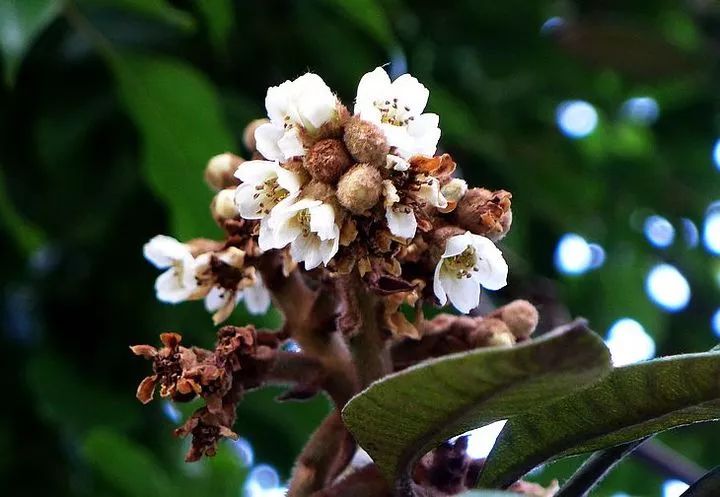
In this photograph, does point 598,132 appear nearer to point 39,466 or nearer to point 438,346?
point 39,466

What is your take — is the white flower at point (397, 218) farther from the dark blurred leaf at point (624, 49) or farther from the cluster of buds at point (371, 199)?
the dark blurred leaf at point (624, 49)

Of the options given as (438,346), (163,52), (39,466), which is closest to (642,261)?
(163,52)

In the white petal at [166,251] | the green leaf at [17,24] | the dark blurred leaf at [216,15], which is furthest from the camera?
the dark blurred leaf at [216,15]

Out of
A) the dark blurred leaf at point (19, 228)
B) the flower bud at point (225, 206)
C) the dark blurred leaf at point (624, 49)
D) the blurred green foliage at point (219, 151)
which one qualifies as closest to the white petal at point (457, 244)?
the flower bud at point (225, 206)

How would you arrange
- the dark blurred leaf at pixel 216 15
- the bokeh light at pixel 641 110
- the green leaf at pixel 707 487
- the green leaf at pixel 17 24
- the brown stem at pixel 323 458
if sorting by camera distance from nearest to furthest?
the green leaf at pixel 707 487
the brown stem at pixel 323 458
the green leaf at pixel 17 24
the dark blurred leaf at pixel 216 15
the bokeh light at pixel 641 110

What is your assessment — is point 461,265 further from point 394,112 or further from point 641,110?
point 641,110
